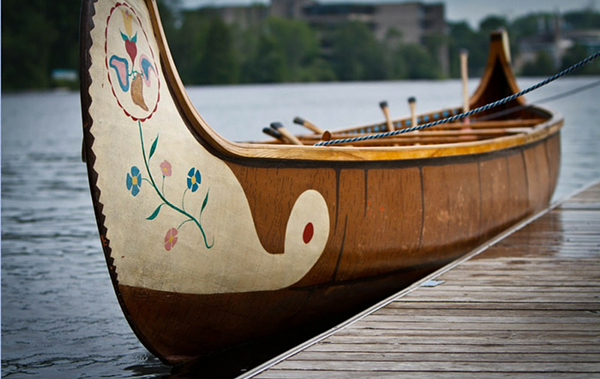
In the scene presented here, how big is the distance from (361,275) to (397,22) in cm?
12416

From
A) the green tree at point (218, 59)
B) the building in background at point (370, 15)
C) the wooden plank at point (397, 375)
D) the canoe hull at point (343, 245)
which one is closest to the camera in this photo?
the wooden plank at point (397, 375)

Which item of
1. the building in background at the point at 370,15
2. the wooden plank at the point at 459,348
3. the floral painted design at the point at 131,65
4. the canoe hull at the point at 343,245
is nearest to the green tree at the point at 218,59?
the building in background at the point at 370,15

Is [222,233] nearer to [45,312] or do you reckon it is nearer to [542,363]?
[542,363]

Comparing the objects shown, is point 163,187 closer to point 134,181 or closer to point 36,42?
point 134,181

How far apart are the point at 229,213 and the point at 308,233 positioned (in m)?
0.55

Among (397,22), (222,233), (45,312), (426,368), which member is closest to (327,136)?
(222,233)

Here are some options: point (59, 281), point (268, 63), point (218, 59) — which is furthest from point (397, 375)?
point (268, 63)

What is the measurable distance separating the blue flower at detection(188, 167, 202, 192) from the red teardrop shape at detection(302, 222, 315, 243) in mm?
749

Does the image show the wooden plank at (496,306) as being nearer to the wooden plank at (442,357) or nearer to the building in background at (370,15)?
the wooden plank at (442,357)

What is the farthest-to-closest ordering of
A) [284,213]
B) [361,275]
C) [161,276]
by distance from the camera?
[361,275] → [284,213] → [161,276]

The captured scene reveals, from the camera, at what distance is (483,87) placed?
1041 centimetres

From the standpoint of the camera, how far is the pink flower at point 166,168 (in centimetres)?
411

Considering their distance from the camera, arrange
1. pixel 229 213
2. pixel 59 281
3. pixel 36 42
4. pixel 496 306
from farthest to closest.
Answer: pixel 36 42 → pixel 59 281 → pixel 229 213 → pixel 496 306

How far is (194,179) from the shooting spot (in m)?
4.22
